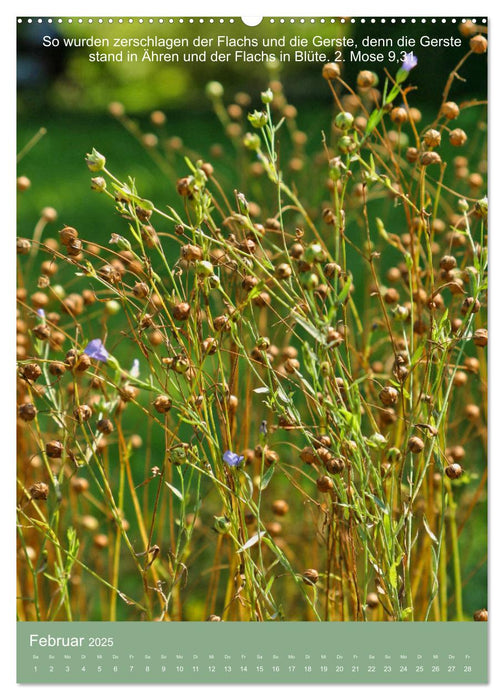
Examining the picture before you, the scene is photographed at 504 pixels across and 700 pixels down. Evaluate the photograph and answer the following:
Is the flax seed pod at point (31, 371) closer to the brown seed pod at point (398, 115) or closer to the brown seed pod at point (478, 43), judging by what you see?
the brown seed pod at point (398, 115)

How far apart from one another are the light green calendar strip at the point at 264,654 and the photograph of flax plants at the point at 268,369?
27 millimetres

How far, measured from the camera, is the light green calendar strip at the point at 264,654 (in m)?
0.82

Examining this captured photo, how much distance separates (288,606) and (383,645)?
1.14 ft

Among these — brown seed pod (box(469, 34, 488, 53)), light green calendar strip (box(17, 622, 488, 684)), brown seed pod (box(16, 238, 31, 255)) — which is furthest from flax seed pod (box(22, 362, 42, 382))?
brown seed pod (box(469, 34, 488, 53))

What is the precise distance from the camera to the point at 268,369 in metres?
0.70

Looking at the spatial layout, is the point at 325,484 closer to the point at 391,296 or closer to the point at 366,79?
the point at 391,296

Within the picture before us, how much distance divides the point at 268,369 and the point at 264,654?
331 millimetres

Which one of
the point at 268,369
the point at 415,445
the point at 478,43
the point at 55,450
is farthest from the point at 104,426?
the point at 478,43

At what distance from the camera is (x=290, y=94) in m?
1.63

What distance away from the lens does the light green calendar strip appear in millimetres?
822

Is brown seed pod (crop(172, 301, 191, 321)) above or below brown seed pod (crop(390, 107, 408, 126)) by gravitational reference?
below

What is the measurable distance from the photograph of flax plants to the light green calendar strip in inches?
1.1

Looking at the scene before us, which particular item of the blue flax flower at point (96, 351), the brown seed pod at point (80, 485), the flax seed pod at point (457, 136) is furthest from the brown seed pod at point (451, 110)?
the brown seed pod at point (80, 485)

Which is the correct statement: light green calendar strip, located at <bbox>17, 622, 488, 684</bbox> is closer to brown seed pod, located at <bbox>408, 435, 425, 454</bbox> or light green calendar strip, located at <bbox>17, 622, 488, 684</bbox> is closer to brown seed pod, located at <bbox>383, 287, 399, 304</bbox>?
brown seed pod, located at <bbox>408, 435, 425, 454</bbox>
